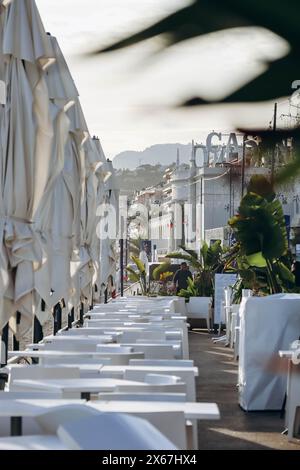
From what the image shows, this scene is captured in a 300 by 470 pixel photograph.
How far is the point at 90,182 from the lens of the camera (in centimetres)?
1551

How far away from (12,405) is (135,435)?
2116 millimetres

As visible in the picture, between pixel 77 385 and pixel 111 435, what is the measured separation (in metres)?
3.13

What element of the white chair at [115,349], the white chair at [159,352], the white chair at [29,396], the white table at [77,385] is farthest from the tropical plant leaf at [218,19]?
the white chair at [159,352]

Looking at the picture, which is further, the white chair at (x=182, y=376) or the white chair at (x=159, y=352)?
the white chair at (x=159, y=352)

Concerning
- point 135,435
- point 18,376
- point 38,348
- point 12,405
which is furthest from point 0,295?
point 135,435

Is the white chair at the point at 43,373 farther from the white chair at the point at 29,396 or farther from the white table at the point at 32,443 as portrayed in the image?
the white table at the point at 32,443

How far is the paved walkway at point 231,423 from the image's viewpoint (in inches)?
314

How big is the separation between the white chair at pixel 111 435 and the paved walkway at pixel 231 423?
497cm

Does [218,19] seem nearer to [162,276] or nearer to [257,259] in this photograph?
[257,259]

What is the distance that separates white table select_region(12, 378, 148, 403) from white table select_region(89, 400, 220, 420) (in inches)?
28.2

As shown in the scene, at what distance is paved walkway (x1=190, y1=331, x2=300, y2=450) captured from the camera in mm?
7984

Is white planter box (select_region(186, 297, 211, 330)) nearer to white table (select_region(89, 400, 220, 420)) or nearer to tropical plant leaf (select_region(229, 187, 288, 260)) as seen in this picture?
tropical plant leaf (select_region(229, 187, 288, 260))

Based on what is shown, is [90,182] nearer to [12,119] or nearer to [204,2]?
[12,119]

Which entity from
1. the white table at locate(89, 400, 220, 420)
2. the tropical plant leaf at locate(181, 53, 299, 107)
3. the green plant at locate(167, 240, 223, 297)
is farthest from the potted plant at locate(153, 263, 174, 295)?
the tropical plant leaf at locate(181, 53, 299, 107)
